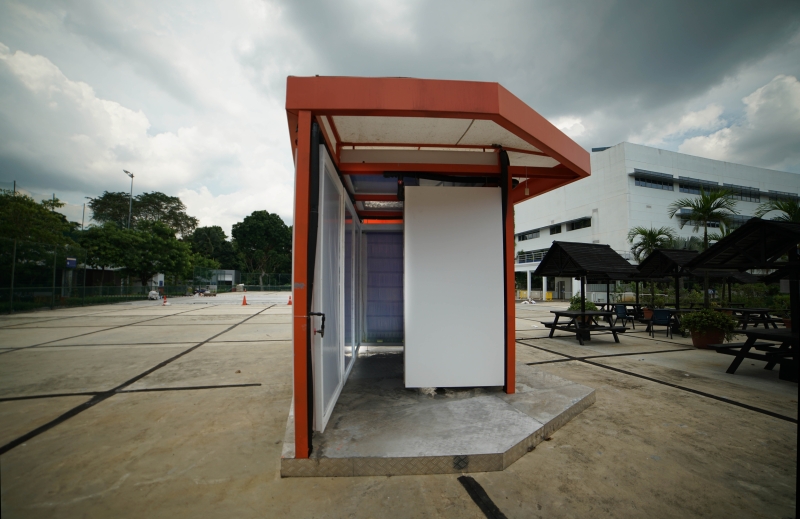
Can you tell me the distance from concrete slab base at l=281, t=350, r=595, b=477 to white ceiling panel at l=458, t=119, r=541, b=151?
2973mm

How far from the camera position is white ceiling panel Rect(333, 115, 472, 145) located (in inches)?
137

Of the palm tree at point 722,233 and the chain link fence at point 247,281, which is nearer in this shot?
the palm tree at point 722,233

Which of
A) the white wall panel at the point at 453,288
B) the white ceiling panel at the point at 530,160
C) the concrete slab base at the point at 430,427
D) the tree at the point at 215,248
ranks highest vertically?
the tree at the point at 215,248

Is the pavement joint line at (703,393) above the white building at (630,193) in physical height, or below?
below

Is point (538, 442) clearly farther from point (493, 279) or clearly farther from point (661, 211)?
point (661, 211)

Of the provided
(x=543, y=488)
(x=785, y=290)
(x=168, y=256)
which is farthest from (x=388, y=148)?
(x=168, y=256)

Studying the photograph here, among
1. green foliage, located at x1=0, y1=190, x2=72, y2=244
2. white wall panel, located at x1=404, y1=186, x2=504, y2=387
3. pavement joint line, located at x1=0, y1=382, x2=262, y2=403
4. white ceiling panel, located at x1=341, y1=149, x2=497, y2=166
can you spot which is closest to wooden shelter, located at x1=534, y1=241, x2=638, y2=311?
white wall panel, located at x1=404, y1=186, x2=504, y2=387

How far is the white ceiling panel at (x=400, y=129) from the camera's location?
3477mm

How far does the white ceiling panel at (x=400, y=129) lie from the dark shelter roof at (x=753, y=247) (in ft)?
15.7

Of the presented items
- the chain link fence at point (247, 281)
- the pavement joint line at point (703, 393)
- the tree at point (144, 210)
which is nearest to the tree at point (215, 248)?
the tree at point (144, 210)

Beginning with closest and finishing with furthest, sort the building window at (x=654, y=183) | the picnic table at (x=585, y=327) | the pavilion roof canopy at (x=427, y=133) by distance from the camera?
1. the pavilion roof canopy at (x=427, y=133)
2. the picnic table at (x=585, y=327)
3. the building window at (x=654, y=183)

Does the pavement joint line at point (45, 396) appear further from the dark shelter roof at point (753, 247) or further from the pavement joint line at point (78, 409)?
the dark shelter roof at point (753, 247)

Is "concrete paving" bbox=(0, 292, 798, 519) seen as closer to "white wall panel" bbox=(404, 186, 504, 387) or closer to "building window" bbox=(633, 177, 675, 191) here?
"white wall panel" bbox=(404, 186, 504, 387)

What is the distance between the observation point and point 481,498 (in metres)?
2.38
